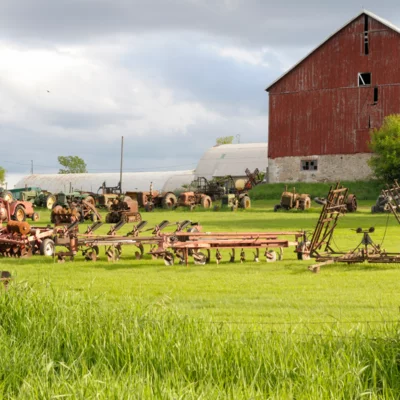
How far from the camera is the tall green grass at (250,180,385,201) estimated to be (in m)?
48.1

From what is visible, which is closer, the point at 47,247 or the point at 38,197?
the point at 47,247

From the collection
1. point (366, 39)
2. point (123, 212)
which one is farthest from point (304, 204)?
point (366, 39)

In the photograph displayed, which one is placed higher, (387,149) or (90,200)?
(387,149)

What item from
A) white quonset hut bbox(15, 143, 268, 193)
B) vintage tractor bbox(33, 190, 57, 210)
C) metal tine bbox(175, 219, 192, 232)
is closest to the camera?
metal tine bbox(175, 219, 192, 232)

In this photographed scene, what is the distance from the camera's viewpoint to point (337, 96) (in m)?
51.5

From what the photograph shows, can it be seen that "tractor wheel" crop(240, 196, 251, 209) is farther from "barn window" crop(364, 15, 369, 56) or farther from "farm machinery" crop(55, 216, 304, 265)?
"farm machinery" crop(55, 216, 304, 265)

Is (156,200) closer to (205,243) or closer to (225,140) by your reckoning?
(205,243)

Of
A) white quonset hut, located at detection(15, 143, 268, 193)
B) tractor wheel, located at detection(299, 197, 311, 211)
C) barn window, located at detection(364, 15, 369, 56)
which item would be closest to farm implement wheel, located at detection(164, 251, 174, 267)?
tractor wheel, located at detection(299, 197, 311, 211)

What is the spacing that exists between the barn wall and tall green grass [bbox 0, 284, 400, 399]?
42.9 meters

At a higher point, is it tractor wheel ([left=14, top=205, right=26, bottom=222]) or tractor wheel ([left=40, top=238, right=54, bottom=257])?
tractor wheel ([left=14, top=205, right=26, bottom=222])

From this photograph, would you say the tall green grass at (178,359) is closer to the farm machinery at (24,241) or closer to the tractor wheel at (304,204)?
the farm machinery at (24,241)

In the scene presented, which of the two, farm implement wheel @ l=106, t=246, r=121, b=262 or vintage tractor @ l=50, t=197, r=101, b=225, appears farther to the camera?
vintage tractor @ l=50, t=197, r=101, b=225

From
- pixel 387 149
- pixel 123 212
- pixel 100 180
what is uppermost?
pixel 387 149

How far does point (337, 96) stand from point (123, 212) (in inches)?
847
